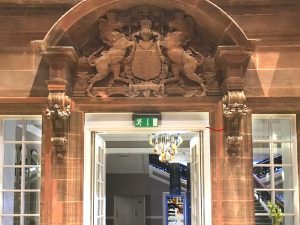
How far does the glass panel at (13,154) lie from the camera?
20.8 ft

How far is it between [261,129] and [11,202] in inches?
120

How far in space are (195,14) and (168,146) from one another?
3.65 m

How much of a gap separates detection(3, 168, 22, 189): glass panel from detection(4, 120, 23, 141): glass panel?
0.36m

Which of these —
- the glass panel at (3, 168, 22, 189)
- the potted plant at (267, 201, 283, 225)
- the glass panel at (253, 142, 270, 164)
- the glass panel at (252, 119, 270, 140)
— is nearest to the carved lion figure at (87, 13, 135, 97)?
the glass panel at (3, 168, 22, 189)

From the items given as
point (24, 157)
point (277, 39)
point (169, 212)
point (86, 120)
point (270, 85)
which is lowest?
point (169, 212)

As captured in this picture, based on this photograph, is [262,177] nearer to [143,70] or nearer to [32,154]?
[143,70]

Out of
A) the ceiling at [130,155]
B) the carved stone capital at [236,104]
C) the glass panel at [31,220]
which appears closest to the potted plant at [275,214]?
the carved stone capital at [236,104]

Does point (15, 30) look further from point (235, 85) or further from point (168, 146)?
point (168, 146)

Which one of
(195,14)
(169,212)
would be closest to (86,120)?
(195,14)

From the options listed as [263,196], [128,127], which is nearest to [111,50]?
[128,127]

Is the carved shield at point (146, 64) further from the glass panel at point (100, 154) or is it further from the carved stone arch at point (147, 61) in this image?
the glass panel at point (100, 154)

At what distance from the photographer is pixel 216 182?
19.6ft

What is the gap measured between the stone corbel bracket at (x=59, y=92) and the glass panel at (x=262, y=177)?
2.22m

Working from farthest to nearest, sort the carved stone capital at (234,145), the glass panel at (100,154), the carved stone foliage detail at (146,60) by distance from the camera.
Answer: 1. the glass panel at (100,154)
2. the carved stone foliage detail at (146,60)
3. the carved stone capital at (234,145)
